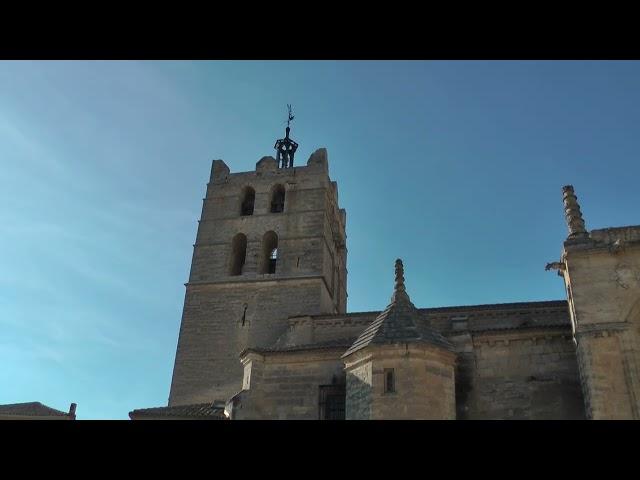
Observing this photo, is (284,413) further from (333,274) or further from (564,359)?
(333,274)

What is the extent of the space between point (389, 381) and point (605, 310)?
4955mm

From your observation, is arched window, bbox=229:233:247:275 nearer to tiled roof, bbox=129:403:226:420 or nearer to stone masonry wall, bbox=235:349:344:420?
tiled roof, bbox=129:403:226:420

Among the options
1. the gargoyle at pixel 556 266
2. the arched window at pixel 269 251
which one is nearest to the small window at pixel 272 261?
the arched window at pixel 269 251

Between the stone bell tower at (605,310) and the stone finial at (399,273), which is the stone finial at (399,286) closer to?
the stone finial at (399,273)

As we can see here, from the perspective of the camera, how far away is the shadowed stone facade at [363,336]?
1229 centimetres

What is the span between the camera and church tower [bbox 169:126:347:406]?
70.3ft

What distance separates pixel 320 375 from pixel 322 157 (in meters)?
12.7

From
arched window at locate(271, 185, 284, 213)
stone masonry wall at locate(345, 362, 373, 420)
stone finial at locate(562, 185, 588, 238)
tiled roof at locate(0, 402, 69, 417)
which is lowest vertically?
stone masonry wall at locate(345, 362, 373, 420)

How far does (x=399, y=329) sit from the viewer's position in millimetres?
12938

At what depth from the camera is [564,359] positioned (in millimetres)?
14312

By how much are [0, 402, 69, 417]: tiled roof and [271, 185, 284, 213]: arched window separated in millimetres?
13244

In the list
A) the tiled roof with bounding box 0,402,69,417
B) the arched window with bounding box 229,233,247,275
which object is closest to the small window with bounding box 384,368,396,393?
the arched window with bounding box 229,233,247,275
